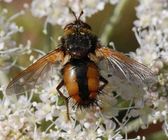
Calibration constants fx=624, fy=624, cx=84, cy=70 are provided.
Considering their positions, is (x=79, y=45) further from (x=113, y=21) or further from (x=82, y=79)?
(x=113, y=21)

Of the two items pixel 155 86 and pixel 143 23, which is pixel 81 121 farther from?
pixel 143 23

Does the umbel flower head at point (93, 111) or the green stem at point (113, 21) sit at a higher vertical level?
the green stem at point (113, 21)

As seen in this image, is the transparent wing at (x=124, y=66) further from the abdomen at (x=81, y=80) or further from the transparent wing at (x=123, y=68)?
the abdomen at (x=81, y=80)

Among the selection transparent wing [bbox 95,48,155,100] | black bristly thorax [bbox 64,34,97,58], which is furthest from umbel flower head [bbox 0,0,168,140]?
black bristly thorax [bbox 64,34,97,58]

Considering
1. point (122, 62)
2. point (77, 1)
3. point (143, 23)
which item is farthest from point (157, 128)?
point (122, 62)

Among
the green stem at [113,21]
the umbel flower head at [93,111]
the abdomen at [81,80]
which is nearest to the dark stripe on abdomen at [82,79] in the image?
A: the abdomen at [81,80]

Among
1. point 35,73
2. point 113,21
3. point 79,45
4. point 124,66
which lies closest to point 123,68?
point 124,66
